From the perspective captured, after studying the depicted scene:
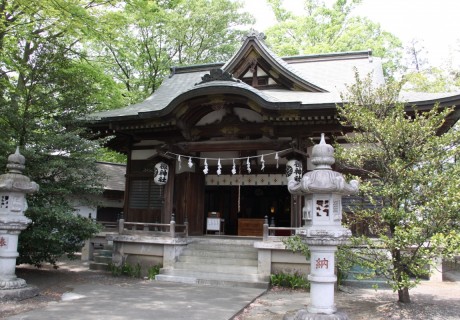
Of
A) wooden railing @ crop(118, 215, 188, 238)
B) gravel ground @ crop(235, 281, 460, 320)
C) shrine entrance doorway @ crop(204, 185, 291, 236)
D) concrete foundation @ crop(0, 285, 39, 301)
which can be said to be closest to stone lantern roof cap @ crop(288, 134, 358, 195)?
gravel ground @ crop(235, 281, 460, 320)

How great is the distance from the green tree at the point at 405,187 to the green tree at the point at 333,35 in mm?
22175

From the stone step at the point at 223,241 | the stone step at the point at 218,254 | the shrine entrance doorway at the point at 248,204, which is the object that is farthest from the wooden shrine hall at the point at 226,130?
the stone step at the point at 218,254

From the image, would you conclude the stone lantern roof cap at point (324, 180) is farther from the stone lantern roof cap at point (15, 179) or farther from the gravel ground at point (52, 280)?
the stone lantern roof cap at point (15, 179)

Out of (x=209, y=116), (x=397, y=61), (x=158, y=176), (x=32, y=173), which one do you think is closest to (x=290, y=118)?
(x=209, y=116)

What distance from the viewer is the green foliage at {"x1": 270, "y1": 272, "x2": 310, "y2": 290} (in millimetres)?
10023

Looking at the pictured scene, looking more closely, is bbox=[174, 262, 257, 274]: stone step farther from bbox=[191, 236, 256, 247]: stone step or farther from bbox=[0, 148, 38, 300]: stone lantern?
bbox=[0, 148, 38, 300]: stone lantern

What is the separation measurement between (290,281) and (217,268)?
6.88 feet

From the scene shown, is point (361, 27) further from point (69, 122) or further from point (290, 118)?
point (69, 122)

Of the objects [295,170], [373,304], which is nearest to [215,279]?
[295,170]

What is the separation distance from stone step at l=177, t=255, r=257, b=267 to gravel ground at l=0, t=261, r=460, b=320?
136 cm

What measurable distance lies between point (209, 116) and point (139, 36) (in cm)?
1592

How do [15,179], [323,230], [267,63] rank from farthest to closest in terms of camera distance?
[267,63] < [15,179] < [323,230]

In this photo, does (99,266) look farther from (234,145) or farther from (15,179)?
(234,145)

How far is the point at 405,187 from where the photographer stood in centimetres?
718
